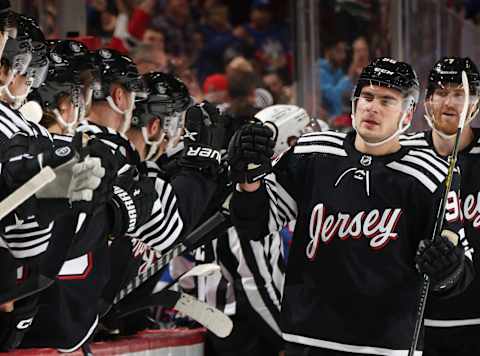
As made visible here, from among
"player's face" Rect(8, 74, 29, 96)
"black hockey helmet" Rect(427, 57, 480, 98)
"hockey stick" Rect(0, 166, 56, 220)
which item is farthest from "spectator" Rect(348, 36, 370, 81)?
"hockey stick" Rect(0, 166, 56, 220)

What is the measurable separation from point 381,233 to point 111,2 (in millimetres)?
5600

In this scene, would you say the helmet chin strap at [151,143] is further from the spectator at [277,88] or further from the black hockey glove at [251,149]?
the spectator at [277,88]

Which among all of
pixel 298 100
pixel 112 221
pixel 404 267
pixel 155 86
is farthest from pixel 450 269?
pixel 298 100

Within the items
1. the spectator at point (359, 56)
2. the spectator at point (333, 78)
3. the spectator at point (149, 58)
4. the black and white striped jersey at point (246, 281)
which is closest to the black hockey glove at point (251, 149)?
the black and white striped jersey at point (246, 281)

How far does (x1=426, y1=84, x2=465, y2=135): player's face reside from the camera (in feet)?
16.8

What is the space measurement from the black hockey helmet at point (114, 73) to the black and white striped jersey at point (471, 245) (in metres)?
1.00

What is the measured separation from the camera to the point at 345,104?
26.9 feet

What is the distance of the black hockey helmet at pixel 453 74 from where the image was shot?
515 centimetres

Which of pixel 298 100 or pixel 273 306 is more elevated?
pixel 298 100

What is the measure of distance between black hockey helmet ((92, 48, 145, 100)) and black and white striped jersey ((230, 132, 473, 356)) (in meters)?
0.67

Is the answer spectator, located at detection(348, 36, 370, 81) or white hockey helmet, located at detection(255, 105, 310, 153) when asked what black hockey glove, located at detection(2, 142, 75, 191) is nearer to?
white hockey helmet, located at detection(255, 105, 310, 153)

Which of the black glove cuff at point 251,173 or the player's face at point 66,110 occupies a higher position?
the player's face at point 66,110

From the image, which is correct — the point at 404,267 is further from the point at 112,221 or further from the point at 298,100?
the point at 298,100

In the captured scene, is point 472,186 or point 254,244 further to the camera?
point 254,244
